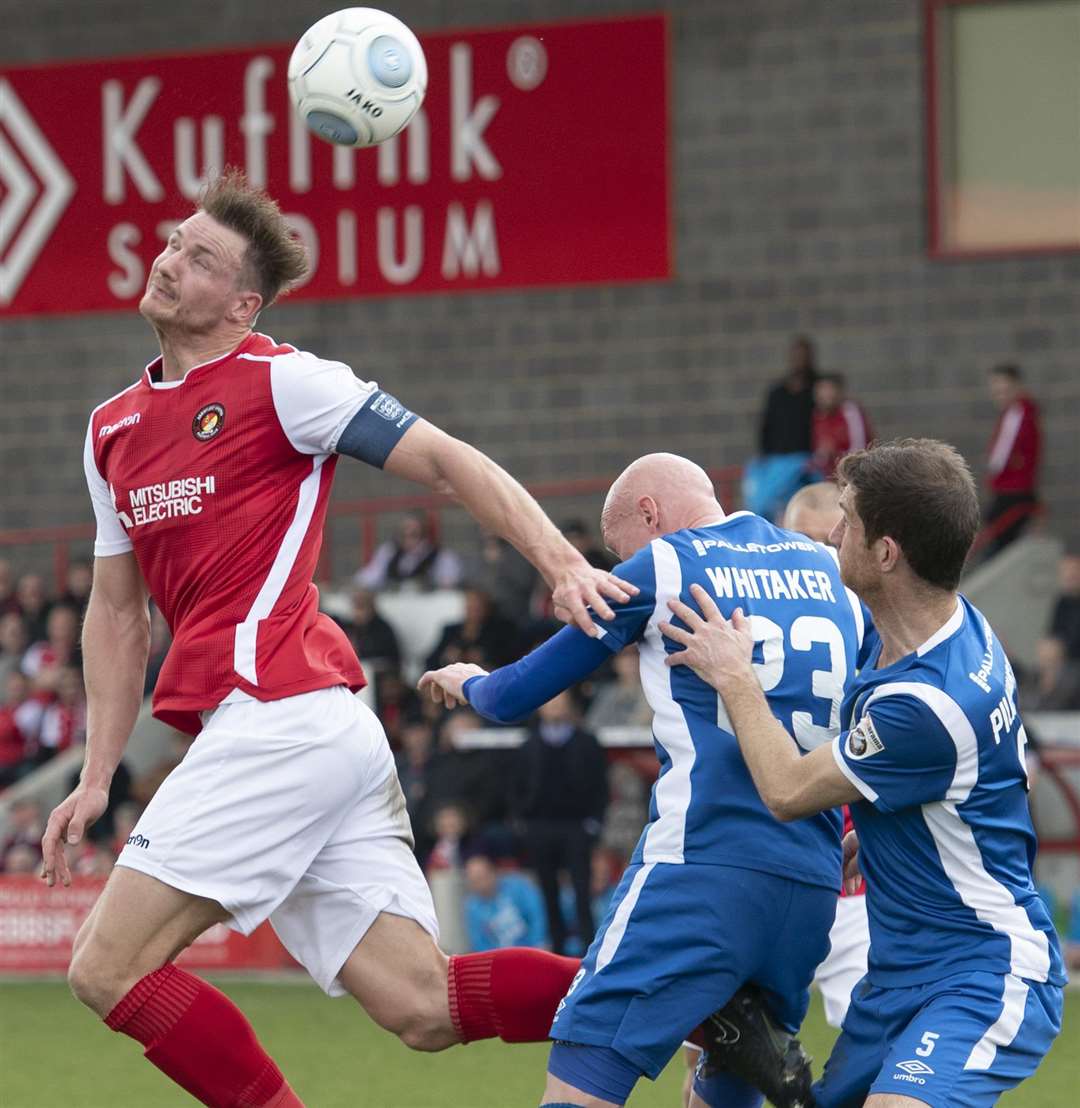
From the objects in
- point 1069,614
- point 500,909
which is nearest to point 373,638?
point 500,909

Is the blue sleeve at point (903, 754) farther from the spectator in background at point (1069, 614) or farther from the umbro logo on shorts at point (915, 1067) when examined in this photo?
the spectator in background at point (1069, 614)

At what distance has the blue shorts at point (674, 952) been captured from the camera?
4.21 meters

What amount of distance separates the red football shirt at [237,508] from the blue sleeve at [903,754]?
128 cm

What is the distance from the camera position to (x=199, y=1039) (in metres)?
4.46

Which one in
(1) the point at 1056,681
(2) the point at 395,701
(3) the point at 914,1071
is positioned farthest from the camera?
(2) the point at 395,701

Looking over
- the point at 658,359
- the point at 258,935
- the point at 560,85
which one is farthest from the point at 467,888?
the point at 560,85

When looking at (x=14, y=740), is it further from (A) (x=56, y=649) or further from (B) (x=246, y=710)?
(B) (x=246, y=710)

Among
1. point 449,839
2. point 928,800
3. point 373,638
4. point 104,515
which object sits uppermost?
point 104,515

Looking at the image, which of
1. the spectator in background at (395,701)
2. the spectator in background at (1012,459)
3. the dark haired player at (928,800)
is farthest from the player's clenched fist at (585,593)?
the spectator in background at (1012,459)

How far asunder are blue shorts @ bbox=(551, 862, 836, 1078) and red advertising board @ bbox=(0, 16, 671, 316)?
42.4 ft

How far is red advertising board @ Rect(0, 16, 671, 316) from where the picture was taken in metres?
16.8

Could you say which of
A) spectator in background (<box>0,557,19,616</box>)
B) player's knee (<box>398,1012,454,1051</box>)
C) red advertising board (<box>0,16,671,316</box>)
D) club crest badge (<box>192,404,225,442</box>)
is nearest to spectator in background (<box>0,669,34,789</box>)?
spectator in background (<box>0,557,19,616</box>)

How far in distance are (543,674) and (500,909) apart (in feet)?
24.3

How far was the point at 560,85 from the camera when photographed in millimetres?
16906
